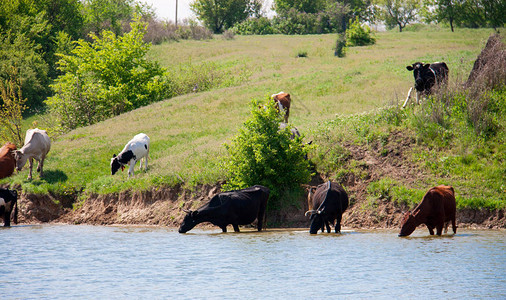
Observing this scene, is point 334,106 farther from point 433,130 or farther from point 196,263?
point 196,263

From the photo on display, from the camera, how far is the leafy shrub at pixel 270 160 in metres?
22.6

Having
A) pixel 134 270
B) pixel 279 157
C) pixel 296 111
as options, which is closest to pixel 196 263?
pixel 134 270

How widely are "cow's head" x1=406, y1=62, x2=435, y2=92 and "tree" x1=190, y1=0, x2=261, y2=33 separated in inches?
3529

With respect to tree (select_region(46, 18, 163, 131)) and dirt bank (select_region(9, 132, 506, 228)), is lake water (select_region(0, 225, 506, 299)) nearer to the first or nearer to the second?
dirt bank (select_region(9, 132, 506, 228))

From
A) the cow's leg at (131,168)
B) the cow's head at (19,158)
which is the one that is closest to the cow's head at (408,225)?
the cow's leg at (131,168)

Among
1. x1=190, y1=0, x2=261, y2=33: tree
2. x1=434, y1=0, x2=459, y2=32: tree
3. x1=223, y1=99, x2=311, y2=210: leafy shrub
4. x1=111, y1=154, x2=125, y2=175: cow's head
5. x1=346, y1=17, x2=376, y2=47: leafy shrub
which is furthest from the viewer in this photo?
x1=190, y1=0, x2=261, y2=33: tree

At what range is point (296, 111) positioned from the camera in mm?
37562

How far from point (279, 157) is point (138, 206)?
674 centimetres

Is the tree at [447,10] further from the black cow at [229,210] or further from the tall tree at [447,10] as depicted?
the black cow at [229,210]

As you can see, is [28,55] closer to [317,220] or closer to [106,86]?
[106,86]

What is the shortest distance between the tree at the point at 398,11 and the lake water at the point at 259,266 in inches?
4430

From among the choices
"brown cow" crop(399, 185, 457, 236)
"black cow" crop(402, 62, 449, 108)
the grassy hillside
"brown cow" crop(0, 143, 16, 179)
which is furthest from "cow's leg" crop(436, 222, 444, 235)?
"brown cow" crop(0, 143, 16, 179)

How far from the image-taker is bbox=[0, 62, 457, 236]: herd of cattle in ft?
58.8

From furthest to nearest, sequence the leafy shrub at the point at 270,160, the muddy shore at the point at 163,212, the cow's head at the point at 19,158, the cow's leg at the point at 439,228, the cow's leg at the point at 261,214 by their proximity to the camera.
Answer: the cow's head at the point at 19,158 < the leafy shrub at the point at 270,160 < the cow's leg at the point at 261,214 < the muddy shore at the point at 163,212 < the cow's leg at the point at 439,228
